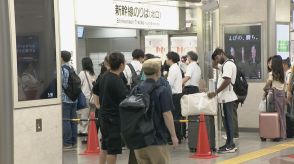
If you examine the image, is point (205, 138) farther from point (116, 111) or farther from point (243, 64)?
point (243, 64)

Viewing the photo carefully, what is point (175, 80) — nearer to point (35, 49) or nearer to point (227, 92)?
point (227, 92)

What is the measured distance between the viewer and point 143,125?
556cm

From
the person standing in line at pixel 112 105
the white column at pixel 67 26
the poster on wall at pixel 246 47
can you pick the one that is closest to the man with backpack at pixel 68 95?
the white column at pixel 67 26

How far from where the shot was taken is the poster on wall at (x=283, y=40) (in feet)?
40.4

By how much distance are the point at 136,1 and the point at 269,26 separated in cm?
354

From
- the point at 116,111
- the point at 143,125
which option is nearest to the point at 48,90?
the point at 143,125

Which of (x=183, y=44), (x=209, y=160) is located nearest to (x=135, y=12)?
(x=183, y=44)

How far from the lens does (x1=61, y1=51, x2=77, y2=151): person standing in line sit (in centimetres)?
985

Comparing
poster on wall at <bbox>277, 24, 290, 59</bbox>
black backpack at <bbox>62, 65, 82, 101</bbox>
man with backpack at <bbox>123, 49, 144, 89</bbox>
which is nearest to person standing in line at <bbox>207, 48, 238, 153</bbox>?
man with backpack at <bbox>123, 49, 144, 89</bbox>

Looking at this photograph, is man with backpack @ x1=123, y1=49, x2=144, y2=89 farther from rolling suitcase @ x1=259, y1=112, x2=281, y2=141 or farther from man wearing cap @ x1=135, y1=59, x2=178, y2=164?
man wearing cap @ x1=135, y1=59, x2=178, y2=164

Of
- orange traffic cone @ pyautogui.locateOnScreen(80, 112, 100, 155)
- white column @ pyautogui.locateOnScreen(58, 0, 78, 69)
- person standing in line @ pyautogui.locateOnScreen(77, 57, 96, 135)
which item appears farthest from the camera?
white column @ pyautogui.locateOnScreen(58, 0, 78, 69)

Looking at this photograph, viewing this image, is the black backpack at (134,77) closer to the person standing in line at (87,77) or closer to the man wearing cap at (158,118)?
the person standing in line at (87,77)

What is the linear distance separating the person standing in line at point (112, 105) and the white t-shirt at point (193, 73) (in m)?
4.50

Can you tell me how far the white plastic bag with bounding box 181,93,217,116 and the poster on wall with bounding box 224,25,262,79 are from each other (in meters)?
3.42
